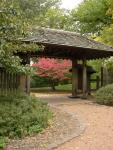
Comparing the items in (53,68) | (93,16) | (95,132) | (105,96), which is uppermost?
(93,16)

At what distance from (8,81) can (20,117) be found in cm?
592

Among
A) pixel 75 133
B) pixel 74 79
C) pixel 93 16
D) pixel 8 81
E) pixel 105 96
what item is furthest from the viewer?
pixel 93 16

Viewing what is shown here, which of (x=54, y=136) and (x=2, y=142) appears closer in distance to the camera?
(x=2, y=142)

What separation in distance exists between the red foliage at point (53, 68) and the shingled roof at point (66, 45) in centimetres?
739

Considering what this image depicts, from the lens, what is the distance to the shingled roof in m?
17.6

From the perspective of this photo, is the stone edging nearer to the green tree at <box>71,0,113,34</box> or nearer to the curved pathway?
the curved pathway

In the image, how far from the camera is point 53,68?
30328mm

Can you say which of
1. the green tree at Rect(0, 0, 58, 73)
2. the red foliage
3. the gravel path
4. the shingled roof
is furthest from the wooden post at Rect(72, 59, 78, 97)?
the green tree at Rect(0, 0, 58, 73)

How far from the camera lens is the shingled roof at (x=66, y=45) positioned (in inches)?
694

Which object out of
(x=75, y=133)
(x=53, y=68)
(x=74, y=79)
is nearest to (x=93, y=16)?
(x=53, y=68)

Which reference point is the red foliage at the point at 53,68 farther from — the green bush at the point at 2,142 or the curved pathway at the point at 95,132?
the green bush at the point at 2,142

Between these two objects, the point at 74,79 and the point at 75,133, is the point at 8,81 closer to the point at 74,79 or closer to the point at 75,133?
the point at 75,133

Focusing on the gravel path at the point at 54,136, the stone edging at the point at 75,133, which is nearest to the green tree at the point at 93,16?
the stone edging at the point at 75,133

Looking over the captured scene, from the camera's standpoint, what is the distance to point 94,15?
30.0m
